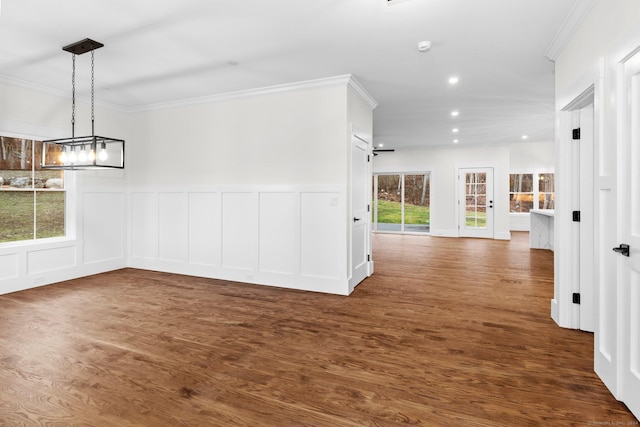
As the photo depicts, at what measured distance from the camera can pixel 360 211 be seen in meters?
4.72

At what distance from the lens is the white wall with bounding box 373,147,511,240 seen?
9.38 meters

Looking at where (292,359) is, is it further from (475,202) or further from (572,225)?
(475,202)

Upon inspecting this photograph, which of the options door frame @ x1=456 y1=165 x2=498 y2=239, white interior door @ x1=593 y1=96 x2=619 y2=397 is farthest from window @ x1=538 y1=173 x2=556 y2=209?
white interior door @ x1=593 y1=96 x2=619 y2=397

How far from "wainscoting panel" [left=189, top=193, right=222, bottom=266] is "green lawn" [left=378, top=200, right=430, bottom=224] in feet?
23.7

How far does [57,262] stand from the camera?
4707 millimetres

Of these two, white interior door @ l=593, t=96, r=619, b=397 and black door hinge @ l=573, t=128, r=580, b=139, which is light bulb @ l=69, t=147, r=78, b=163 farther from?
black door hinge @ l=573, t=128, r=580, b=139

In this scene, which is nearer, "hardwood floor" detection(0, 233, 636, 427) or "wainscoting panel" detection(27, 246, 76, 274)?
"hardwood floor" detection(0, 233, 636, 427)

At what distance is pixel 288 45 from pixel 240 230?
2567 millimetres

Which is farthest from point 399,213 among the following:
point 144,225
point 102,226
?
point 102,226

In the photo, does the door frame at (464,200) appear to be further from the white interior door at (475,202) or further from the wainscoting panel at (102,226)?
the wainscoting panel at (102,226)

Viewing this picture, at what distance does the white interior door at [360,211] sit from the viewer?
4379mm

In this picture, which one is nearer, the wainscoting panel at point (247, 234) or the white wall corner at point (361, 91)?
the white wall corner at point (361, 91)

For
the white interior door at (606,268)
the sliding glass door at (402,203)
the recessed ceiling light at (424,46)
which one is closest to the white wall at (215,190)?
the recessed ceiling light at (424,46)

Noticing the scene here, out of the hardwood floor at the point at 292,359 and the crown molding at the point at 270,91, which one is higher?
the crown molding at the point at 270,91
